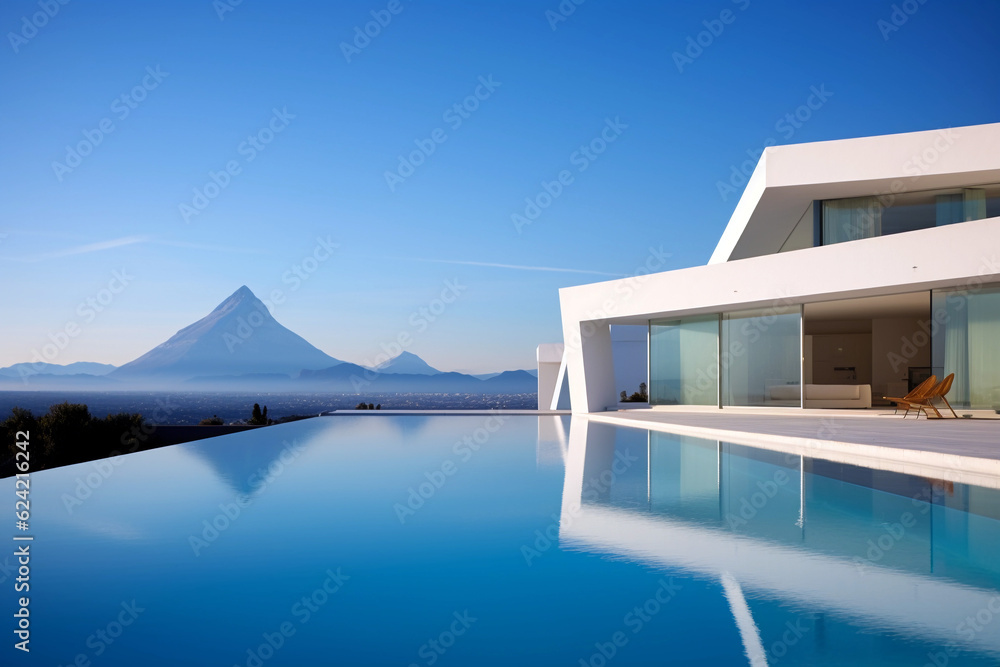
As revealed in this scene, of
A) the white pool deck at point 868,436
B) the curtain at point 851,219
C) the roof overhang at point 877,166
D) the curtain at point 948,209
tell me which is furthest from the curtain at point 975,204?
the white pool deck at point 868,436

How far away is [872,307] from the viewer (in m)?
17.4

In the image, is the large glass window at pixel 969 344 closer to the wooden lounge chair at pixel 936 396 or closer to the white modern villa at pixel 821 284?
the white modern villa at pixel 821 284

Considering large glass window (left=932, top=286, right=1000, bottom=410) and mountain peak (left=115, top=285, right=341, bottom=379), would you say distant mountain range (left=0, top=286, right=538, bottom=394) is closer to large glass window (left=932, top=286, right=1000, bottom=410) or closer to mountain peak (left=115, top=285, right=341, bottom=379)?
mountain peak (left=115, top=285, right=341, bottom=379)

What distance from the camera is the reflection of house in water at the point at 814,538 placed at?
125 inches

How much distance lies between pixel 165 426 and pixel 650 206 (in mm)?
19952

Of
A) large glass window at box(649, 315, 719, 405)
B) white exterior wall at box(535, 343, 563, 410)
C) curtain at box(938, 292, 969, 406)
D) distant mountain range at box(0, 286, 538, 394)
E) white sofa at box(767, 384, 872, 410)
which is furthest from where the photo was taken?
distant mountain range at box(0, 286, 538, 394)

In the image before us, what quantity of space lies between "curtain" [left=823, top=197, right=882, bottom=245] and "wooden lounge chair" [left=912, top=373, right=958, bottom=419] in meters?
4.04

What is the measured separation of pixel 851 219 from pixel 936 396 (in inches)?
180

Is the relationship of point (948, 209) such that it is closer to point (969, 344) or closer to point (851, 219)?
point (851, 219)

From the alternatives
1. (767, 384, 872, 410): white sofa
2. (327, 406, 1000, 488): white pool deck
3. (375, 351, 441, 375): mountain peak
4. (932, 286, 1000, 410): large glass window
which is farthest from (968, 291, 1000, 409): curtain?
(375, 351, 441, 375): mountain peak

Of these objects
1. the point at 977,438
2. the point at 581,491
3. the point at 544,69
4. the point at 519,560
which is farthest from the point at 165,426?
the point at 977,438

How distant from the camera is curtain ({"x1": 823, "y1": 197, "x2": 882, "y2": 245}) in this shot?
1571 cm

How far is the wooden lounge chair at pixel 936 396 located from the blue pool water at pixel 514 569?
6.94m

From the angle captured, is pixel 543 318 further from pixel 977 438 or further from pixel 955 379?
pixel 977 438
